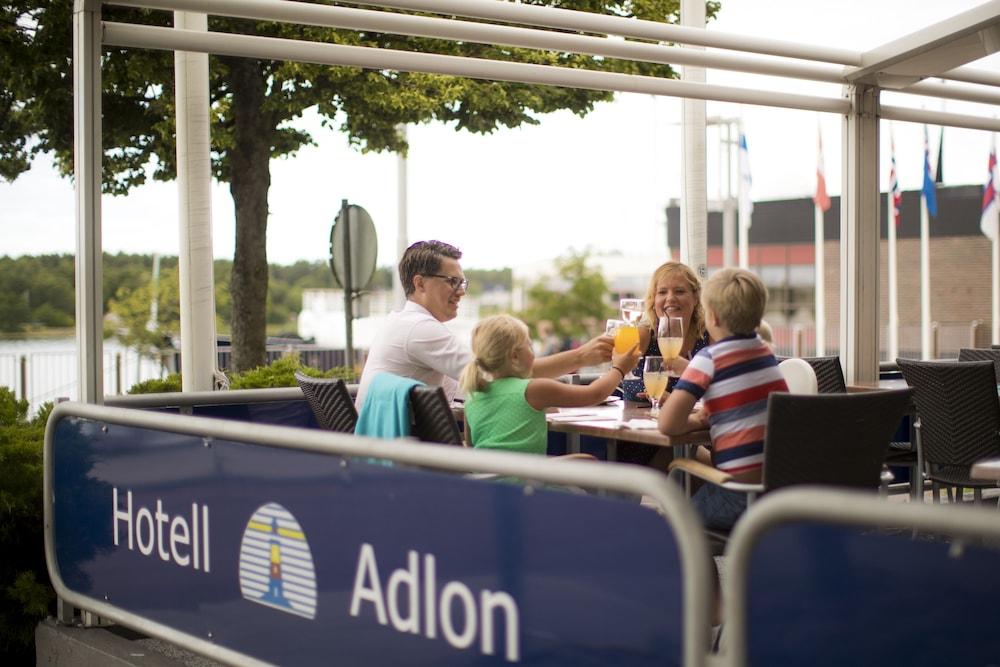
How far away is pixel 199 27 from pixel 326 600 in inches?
236

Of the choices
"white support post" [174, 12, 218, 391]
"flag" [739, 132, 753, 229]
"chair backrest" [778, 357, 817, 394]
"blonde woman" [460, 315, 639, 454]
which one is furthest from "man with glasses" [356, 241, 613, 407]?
"flag" [739, 132, 753, 229]

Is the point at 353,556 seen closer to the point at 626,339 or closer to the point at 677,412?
the point at 677,412

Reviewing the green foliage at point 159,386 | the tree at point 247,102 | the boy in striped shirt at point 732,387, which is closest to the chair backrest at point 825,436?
the boy in striped shirt at point 732,387

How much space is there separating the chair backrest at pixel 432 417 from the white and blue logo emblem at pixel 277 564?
23.9 inches

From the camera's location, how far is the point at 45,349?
1855 centimetres

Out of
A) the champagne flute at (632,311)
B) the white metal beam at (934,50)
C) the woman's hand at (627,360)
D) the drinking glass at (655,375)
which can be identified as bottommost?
the drinking glass at (655,375)

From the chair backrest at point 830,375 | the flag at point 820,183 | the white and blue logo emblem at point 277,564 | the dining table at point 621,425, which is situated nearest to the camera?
the white and blue logo emblem at point 277,564

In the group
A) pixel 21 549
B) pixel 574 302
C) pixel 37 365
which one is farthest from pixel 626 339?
pixel 574 302

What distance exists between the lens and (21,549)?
5.38 m

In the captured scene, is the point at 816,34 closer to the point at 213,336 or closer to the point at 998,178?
the point at 998,178

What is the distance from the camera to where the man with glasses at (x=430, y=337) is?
4.92 m

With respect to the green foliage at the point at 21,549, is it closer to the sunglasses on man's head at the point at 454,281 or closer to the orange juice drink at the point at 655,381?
the sunglasses on man's head at the point at 454,281

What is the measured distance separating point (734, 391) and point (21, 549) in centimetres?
327

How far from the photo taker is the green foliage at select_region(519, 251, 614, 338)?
65.4 meters
